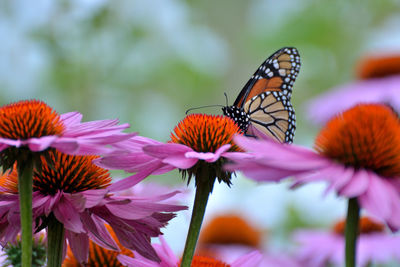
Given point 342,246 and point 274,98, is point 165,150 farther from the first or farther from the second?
point 342,246

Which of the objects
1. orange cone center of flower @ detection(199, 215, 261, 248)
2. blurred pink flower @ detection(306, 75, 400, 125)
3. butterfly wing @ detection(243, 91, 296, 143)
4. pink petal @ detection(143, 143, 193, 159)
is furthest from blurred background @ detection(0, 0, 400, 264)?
pink petal @ detection(143, 143, 193, 159)

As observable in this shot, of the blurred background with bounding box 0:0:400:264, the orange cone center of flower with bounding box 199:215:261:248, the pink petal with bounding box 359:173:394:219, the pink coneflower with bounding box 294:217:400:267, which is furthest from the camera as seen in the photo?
the blurred background with bounding box 0:0:400:264

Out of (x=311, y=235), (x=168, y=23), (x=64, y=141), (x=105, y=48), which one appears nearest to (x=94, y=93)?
(x=105, y=48)

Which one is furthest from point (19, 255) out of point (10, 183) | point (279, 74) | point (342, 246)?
point (342, 246)

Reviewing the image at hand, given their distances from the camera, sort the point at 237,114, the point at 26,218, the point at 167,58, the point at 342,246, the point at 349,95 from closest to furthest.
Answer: the point at 26,218 → the point at 237,114 → the point at 342,246 → the point at 349,95 → the point at 167,58

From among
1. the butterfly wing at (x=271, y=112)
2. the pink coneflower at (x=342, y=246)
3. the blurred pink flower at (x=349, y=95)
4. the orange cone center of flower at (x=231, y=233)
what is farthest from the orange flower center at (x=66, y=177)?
the blurred pink flower at (x=349, y=95)

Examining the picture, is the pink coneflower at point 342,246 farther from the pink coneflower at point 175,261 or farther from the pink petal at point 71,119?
the pink petal at point 71,119

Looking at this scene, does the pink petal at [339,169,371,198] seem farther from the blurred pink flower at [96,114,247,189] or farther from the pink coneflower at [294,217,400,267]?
the pink coneflower at [294,217,400,267]
